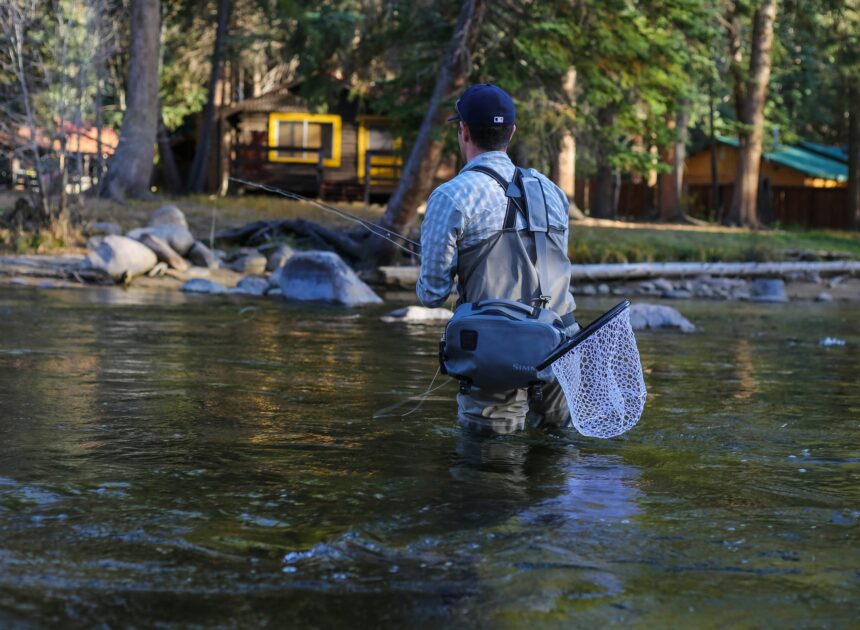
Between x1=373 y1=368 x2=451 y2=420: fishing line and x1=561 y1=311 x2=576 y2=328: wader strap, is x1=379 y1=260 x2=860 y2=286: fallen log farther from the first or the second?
x1=561 y1=311 x2=576 y2=328: wader strap

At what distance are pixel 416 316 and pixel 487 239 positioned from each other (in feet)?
29.3

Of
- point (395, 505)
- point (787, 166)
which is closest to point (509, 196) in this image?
point (395, 505)

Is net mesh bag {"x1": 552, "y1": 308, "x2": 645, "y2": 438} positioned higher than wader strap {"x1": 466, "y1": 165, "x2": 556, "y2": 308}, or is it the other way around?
wader strap {"x1": 466, "y1": 165, "x2": 556, "y2": 308}

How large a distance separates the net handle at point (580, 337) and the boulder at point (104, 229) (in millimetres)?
19053

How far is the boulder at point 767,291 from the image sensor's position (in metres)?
21.7

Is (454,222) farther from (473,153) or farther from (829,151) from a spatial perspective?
(829,151)

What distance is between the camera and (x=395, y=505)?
497 centimetres

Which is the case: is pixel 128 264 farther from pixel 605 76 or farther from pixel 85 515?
pixel 85 515

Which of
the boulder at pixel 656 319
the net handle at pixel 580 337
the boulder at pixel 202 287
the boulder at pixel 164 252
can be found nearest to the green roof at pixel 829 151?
the boulder at pixel 164 252

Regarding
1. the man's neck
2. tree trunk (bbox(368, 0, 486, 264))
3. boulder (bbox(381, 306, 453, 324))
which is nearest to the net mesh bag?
the man's neck

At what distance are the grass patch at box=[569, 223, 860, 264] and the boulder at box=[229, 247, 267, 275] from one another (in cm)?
618

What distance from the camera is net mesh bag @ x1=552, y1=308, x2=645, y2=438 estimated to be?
563 cm

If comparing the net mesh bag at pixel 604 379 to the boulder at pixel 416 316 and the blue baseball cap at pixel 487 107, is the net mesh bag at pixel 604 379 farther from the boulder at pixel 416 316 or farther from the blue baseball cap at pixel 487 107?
the boulder at pixel 416 316

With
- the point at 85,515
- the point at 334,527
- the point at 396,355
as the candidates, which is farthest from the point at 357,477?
the point at 396,355
